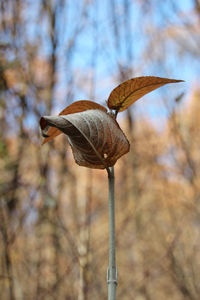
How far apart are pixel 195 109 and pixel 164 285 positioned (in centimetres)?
451

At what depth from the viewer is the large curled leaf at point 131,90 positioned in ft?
1.25

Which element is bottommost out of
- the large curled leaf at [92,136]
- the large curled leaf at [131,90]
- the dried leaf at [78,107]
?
the large curled leaf at [92,136]

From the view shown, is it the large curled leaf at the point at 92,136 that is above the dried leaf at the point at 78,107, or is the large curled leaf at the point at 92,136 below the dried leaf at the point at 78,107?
below

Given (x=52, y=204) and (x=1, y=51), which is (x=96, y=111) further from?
(x=1, y=51)

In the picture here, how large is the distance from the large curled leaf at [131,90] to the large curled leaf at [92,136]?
0.17 feet

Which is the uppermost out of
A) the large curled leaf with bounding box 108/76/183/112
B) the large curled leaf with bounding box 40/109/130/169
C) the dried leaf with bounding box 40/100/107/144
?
the large curled leaf with bounding box 108/76/183/112

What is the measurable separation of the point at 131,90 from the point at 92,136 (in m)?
0.10

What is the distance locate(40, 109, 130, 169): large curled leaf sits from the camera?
33 cm

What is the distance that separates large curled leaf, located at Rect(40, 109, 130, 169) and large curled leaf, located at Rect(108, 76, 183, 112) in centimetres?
5

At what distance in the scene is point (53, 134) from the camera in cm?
43

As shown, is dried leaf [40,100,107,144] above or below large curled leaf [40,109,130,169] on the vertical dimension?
above

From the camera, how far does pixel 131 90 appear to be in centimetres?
40

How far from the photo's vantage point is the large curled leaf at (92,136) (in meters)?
0.33

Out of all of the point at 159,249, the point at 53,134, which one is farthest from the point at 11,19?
the point at 159,249
